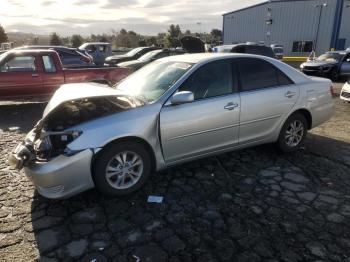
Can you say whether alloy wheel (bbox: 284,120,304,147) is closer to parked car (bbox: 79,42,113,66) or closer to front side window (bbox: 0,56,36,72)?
front side window (bbox: 0,56,36,72)

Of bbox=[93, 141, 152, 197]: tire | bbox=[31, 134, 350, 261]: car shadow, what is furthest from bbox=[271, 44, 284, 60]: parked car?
bbox=[93, 141, 152, 197]: tire

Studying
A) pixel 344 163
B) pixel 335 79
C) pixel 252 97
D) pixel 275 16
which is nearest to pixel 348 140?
pixel 344 163

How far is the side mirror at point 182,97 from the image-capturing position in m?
3.88

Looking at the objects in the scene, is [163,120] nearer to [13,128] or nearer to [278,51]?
[13,128]

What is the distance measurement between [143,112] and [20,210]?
174cm

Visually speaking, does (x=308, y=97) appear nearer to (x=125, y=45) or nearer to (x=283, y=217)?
(x=283, y=217)

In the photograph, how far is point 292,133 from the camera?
5.16 metres

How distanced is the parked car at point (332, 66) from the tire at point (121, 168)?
14.2 metres

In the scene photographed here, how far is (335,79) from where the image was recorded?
15609 millimetres

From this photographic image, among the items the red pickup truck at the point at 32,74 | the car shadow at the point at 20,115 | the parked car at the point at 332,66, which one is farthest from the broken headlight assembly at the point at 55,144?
the parked car at the point at 332,66

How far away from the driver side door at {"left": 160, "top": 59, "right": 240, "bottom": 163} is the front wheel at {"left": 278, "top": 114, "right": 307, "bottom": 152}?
97cm

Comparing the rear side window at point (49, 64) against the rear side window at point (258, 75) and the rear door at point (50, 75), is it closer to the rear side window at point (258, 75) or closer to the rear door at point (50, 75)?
the rear door at point (50, 75)

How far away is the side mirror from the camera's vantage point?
3879mm

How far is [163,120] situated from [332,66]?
14.1 meters
